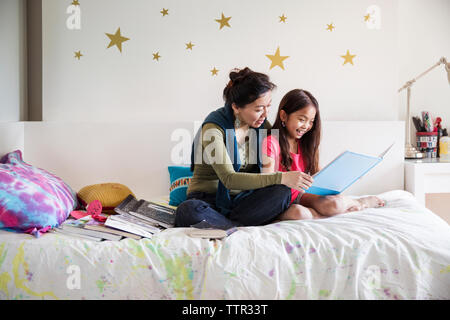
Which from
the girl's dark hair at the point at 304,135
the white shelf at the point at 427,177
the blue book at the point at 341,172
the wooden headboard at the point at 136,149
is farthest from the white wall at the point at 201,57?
the blue book at the point at 341,172

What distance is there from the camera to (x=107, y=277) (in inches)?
48.7

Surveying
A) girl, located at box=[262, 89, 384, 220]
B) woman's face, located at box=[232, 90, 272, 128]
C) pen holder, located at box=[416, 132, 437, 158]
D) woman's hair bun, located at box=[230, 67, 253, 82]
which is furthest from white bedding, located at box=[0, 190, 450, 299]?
pen holder, located at box=[416, 132, 437, 158]

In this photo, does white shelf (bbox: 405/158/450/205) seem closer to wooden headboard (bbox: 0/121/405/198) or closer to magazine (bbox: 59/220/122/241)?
wooden headboard (bbox: 0/121/405/198)

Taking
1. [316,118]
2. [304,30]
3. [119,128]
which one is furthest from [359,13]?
[119,128]

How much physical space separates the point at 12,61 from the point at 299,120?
1557mm

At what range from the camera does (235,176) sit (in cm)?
154

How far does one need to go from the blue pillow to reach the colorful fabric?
1.54 feet

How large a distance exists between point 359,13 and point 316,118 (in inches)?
37.7

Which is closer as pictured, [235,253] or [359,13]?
[235,253]

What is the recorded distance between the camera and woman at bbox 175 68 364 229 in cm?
153

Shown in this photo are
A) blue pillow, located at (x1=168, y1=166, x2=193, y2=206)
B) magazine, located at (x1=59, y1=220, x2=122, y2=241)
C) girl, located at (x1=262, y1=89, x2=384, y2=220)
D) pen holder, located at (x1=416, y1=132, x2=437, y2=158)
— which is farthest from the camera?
pen holder, located at (x1=416, y1=132, x2=437, y2=158)

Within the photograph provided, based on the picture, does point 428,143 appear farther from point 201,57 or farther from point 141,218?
point 141,218

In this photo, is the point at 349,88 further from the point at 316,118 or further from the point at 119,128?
the point at 119,128

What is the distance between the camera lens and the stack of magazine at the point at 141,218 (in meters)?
1.43
